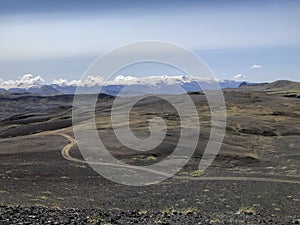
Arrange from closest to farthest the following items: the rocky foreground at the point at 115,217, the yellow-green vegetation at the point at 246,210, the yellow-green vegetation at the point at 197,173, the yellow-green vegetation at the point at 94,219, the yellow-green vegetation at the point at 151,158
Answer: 1. the rocky foreground at the point at 115,217
2. the yellow-green vegetation at the point at 94,219
3. the yellow-green vegetation at the point at 246,210
4. the yellow-green vegetation at the point at 197,173
5. the yellow-green vegetation at the point at 151,158

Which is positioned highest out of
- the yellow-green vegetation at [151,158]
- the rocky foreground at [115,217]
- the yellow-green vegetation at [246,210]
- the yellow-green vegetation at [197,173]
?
the rocky foreground at [115,217]

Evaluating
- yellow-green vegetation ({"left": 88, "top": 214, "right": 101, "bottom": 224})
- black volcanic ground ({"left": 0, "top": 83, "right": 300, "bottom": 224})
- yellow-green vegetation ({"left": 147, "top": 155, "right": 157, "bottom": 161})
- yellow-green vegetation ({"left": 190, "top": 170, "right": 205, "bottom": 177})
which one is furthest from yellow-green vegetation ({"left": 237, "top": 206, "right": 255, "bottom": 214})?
yellow-green vegetation ({"left": 147, "top": 155, "right": 157, "bottom": 161})

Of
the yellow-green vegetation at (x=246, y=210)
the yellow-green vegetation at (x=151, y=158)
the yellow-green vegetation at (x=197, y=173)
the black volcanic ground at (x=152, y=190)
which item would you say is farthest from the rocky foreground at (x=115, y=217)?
the yellow-green vegetation at (x=151, y=158)

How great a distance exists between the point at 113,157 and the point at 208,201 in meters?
22.6

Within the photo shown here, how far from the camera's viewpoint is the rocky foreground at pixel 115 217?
64.1 ft

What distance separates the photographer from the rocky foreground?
19.5 meters

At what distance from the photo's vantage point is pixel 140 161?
162 ft

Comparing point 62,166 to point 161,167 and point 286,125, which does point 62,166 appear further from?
point 286,125

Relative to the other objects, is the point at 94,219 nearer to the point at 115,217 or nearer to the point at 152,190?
the point at 115,217

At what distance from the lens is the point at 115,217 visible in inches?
856

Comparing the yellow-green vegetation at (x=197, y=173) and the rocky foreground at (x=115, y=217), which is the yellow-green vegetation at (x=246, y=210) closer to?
the rocky foreground at (x=115, y=217)

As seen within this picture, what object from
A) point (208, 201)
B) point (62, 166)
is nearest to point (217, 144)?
point (62, 166)

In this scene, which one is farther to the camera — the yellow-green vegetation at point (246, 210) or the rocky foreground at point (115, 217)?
the yellow-green vegetation at point (246, 210)

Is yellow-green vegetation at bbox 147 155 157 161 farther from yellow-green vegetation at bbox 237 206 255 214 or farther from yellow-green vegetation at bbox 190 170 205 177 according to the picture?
yellow-green vegetation at bbox 237 206 255 214
